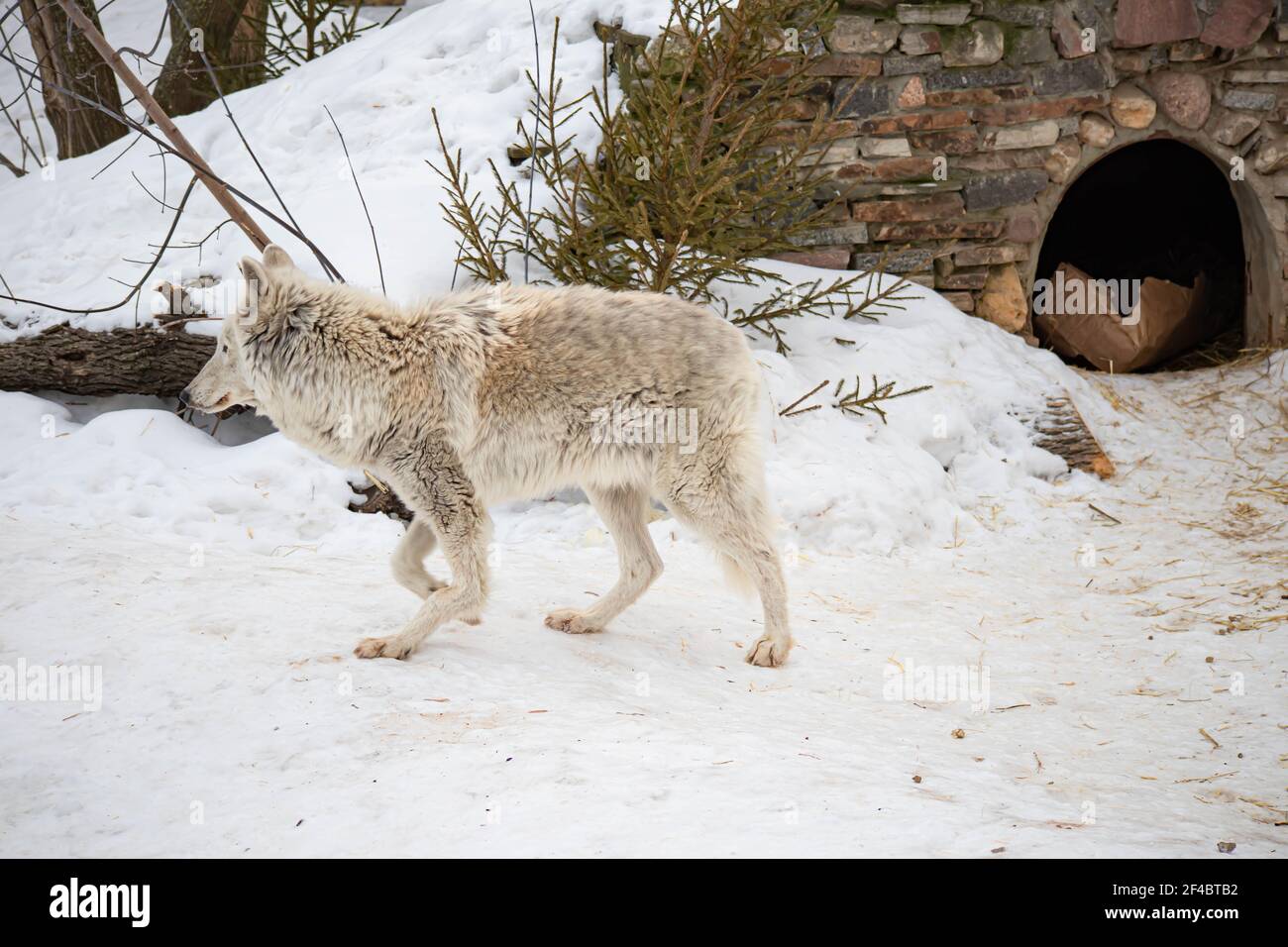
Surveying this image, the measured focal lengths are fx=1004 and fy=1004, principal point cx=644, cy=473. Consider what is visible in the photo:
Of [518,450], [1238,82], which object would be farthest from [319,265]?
[1238,82]

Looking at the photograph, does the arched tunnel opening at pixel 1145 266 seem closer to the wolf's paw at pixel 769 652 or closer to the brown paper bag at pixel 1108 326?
the brown paper bag at pixel 1108 326

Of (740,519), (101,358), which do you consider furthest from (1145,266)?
(101,358)

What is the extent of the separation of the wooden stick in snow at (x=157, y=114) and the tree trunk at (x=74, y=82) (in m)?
2.79

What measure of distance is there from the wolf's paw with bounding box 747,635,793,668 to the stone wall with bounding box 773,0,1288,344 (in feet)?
12.5

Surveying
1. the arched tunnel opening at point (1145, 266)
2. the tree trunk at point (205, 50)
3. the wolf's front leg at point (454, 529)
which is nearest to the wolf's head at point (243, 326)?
the wolf's front leg at point (454, 529)

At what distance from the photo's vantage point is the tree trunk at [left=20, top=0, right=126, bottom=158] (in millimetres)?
8281

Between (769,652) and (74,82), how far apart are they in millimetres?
7781

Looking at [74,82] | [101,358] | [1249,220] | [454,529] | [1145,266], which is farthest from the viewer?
[1145,266]

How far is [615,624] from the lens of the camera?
4.77 meters

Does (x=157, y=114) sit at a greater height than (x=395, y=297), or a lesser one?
greater

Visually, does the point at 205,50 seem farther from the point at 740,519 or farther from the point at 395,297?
the point at 740,519

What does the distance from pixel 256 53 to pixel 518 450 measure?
752 cm

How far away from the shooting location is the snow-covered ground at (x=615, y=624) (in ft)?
9.59

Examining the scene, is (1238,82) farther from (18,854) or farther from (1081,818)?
(18,854)
